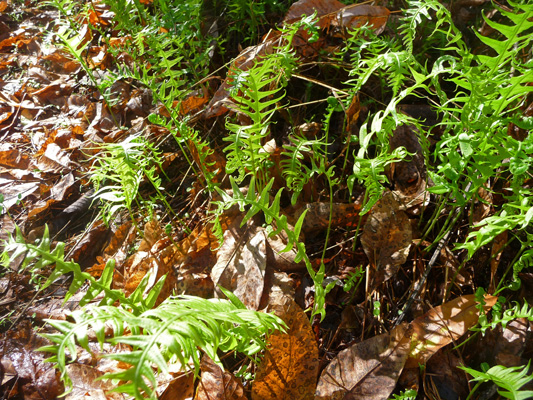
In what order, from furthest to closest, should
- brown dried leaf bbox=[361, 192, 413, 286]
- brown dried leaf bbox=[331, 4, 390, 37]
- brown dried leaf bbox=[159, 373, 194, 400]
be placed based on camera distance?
brown dried leaf bbox=[331, 4, 390, 37] → brown dried leaf bbox=[361, 192, 413, 286] → brown dried leaf bbox=[159, 373, 194, 400]

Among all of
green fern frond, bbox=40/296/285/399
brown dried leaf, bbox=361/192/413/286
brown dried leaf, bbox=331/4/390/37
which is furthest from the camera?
brown dried leaf, bbox=331/4/390/37

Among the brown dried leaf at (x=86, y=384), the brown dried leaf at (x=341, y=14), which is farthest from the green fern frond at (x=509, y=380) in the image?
the brown dried leaf at (x=341, y=14)

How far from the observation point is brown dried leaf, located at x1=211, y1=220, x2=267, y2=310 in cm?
160

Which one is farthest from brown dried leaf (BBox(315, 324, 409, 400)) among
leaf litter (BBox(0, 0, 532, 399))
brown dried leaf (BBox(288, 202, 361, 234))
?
brown dried leaf (BBox(288, 202, 361, 234))

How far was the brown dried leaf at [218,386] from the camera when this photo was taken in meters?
1.37

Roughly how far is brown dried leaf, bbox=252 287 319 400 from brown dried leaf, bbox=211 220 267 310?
0.22 m

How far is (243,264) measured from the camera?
1.67m

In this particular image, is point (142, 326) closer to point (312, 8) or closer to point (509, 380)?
point (509, 380)

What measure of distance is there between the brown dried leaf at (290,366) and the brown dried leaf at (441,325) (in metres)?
0.31

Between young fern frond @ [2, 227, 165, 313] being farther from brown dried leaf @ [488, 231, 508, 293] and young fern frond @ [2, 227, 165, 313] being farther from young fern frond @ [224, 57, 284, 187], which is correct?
brown dried leaf @ [488, 231, 508, 293]

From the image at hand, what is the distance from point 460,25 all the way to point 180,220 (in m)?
1.66

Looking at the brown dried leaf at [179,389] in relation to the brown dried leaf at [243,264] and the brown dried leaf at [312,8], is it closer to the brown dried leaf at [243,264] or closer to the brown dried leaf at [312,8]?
the brown dried leaf at [243,264]

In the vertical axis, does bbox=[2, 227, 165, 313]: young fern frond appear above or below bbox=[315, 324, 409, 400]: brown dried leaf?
above

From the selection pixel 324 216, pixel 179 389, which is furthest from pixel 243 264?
pixel 179 389
